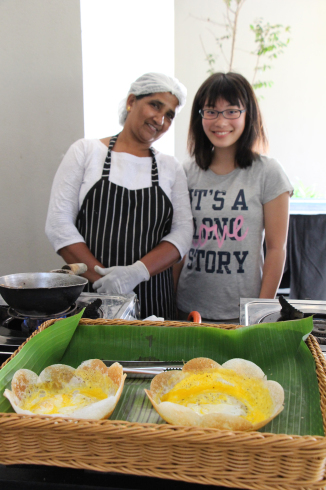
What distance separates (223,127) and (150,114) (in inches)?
11.4

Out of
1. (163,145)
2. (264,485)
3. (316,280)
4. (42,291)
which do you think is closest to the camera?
(264,485)

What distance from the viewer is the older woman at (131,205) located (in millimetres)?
1489

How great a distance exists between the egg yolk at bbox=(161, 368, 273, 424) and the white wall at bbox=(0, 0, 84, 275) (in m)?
1.44

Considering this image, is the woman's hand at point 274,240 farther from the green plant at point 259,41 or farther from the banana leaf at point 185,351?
the green plant at point 259,41

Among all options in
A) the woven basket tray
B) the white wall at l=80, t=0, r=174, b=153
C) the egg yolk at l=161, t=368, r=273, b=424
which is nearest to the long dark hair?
the white wall at l=80, t=0, r=174, b=153

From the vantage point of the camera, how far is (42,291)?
83cm

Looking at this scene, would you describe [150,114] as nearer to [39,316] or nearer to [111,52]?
[111,52]

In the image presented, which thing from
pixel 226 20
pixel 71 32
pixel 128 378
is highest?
pixel 226 20

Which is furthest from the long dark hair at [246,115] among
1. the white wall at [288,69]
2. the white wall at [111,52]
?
the white wall at [288,69]

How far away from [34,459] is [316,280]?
2170 mm

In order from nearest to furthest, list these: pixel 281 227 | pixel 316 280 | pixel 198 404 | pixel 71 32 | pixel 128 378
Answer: pixel 198 404, pixel 128 378, pixel 281 227, pixel 71 32, pixel 316 280

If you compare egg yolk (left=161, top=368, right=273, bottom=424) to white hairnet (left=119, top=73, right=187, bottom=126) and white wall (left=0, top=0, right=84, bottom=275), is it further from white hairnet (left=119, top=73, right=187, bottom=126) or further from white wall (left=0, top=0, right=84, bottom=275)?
white wall (left=0, top=0, right=84, bottom=275)

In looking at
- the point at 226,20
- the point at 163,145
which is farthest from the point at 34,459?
the point at 226,20

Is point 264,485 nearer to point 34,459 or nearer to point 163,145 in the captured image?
point 34,459
